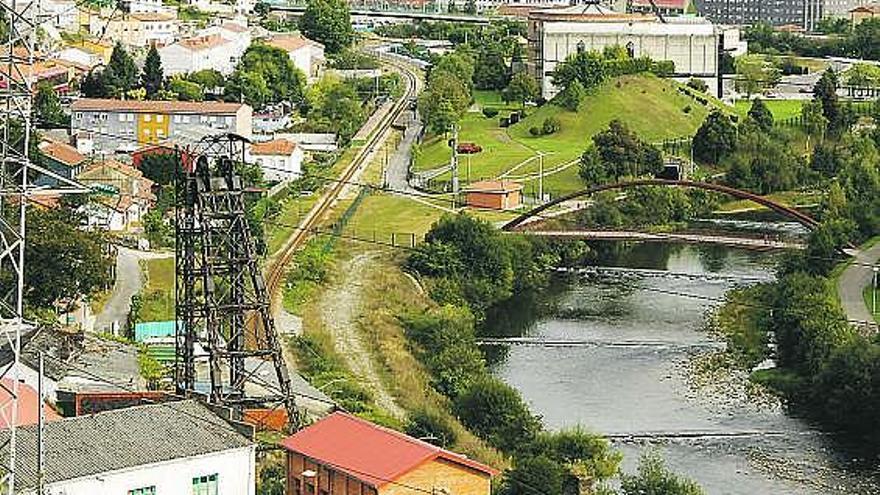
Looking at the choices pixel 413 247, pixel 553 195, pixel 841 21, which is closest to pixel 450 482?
pixel 413 247

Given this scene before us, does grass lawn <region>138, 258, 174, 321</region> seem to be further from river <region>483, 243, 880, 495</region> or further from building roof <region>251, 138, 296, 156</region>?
building roof <region>251, 138, 296, 156</region>

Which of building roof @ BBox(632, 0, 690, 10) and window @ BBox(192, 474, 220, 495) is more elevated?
window @ BBox(192, 474, 220, 495)

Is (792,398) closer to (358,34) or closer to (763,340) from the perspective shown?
(763,340)

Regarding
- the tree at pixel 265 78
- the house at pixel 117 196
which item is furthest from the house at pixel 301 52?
the house at pixel 117 196

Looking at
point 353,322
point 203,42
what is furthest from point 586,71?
point 353,322

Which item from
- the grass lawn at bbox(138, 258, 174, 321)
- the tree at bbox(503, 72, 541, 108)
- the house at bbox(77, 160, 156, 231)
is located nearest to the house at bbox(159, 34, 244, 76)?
the tree at bbox(503, 72, 541, 108)

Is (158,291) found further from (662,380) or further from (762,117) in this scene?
(762,117)

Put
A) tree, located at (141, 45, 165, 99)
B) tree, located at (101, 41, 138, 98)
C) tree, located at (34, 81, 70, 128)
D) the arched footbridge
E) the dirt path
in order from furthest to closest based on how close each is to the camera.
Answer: tree, located at (141, 45, 165, 99), tree, located at (101, 41, 138, 98), tree, located at (34, 81, 70, 128), the arched footbridge, the dirt path
